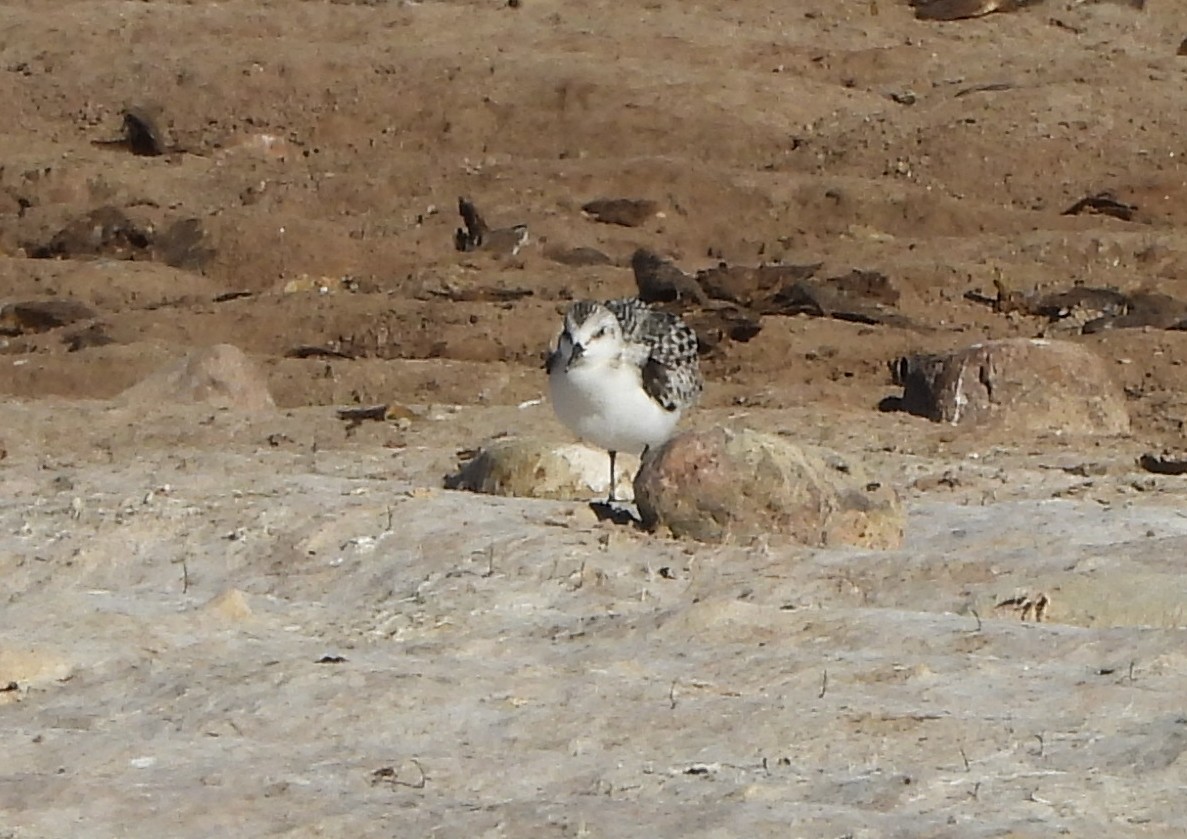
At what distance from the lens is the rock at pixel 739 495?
24.2 feet

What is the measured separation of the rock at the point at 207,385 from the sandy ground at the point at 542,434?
1.35 ft

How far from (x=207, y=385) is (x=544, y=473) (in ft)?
11.9

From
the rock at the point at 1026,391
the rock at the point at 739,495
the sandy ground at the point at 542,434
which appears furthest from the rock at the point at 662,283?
the rock at the point at 739,495

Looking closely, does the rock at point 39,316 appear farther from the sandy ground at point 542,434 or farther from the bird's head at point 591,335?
the bird's head at point 591,335

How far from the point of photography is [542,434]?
1072 cm

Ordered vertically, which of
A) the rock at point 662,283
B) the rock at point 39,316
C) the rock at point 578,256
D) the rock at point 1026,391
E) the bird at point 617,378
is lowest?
the rock at point 39,316

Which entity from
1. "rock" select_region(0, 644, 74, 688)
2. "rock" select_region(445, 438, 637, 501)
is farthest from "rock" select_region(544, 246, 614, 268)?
"rock" select_region(0, 644, 74, 688)

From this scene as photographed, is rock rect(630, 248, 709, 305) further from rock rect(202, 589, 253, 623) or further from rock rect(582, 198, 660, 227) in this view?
rock rect(202, 589, 253, 623)

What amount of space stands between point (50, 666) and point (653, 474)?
→ 7.34 feet

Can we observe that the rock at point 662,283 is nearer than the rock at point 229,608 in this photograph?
No

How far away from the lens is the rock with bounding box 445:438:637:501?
28.3 feet

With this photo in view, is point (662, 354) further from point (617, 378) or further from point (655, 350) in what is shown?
point (617, 378)

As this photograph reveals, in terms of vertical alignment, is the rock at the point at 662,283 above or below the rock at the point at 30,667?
below

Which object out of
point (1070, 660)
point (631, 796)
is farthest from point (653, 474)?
point (631, 796)
